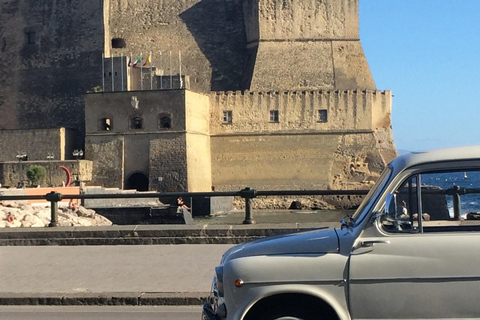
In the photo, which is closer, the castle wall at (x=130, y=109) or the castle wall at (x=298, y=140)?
the castle wall at (x=130, y=109)

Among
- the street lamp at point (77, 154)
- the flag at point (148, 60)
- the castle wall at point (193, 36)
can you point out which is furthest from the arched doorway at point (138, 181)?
the castle wall at point (193, 36)

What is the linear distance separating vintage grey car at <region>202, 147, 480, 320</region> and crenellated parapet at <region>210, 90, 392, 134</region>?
28.9 m

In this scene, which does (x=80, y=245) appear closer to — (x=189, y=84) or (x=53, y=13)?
(x=189, y=84)

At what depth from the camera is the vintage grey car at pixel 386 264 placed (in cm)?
392

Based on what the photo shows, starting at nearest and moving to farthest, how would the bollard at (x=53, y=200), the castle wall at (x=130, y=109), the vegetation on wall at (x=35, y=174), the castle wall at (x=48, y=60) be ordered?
1. the bollard at (x=53, y=200)
2. the vegetation on wall at (x=35, y=174)
3. the castle wall at (x=130, y=109)
4. the castle wall at (x=48, y=60)

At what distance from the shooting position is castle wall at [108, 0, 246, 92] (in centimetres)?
3662

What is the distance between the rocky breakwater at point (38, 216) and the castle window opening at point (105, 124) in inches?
335

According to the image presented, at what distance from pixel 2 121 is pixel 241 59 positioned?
12.5 meters

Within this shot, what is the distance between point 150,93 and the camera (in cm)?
3181

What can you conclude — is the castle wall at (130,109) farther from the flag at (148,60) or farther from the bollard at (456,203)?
the bollard at (456,203)

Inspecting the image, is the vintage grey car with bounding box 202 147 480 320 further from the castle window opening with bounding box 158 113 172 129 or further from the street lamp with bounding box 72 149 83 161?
the street lamp with bounding box 72 149 83 161

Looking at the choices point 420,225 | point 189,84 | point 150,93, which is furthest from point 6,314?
point 189,84

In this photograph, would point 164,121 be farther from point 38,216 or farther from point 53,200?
point 53,200

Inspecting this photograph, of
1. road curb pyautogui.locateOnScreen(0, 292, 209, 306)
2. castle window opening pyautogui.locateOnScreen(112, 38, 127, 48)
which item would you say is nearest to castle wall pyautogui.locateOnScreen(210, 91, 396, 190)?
castle window opening pyautogui.locateOnScreen(112, 38, 127, 48)
